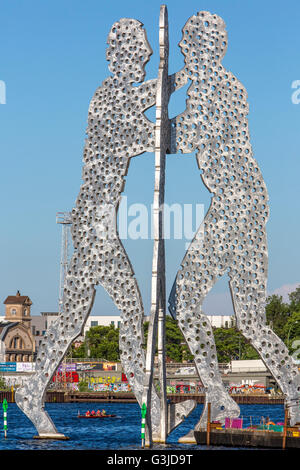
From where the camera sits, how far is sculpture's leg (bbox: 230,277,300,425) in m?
27.2

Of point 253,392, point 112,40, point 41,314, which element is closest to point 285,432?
point 112,40

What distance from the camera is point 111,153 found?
1117 inches

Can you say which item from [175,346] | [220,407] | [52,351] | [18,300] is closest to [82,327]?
[52,351]

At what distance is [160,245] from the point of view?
→ 27.0 m

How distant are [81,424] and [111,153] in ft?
60.5

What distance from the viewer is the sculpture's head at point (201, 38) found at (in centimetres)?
2803

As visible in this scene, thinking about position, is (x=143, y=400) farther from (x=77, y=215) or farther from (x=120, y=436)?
(x=120, y=436)

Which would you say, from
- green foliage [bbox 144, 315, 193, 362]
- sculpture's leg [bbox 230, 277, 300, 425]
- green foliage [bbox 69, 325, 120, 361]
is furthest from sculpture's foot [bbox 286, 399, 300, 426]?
green foliage [bbox 69, 325, 120, 361]

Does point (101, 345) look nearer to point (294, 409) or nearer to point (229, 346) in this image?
point (229, 346)

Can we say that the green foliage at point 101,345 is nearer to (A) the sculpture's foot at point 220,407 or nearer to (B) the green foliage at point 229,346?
(B) the green foliage at point 229,346

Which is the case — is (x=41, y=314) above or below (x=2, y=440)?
above

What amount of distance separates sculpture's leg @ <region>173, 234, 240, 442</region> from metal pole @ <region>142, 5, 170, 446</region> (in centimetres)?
59

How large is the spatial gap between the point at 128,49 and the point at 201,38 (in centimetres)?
202

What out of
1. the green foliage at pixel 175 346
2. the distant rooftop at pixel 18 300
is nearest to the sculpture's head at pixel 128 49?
the green foliage at pixel 175 346
